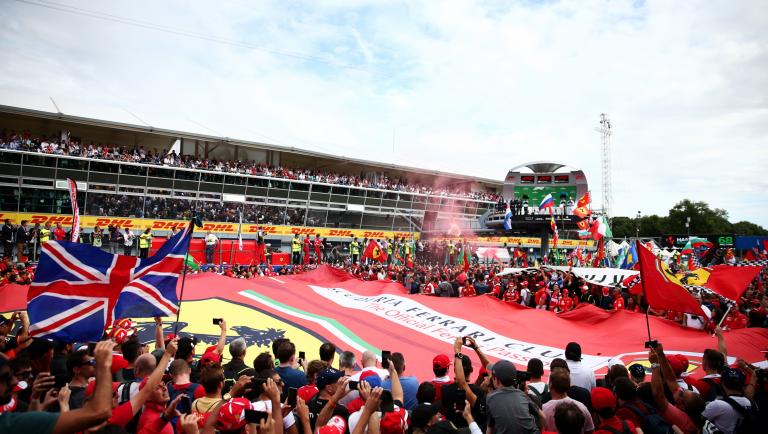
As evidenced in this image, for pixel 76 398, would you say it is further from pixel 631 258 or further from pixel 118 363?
pixel 631 258

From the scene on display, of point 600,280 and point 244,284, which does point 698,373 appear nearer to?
point 600,280

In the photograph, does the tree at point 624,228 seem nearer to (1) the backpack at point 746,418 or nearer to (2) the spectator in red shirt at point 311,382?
(1) the backpack at point 746,418

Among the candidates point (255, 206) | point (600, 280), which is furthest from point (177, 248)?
point (255, 206)

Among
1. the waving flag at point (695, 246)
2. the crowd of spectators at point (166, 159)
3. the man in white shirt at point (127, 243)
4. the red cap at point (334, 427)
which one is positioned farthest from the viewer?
the waving flag at point (695, 246)

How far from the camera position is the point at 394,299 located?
13.1 meters

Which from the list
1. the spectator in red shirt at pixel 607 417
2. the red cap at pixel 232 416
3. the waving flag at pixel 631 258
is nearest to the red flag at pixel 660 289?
the spectator in red shirt at pixel 607 417

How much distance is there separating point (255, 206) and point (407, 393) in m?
32.9

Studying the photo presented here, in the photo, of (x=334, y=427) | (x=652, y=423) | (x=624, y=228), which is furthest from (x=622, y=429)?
(x=624, y=228)

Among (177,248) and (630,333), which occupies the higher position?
(177,248)

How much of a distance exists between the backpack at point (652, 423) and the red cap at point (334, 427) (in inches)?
105

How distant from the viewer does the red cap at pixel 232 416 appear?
121 inches

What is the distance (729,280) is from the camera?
1009 centimetres

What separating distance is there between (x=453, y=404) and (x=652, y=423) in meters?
1.78

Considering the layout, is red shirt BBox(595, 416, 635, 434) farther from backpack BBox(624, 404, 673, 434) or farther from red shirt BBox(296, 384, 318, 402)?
red shirt BBox(296, 384, 318, 402)
